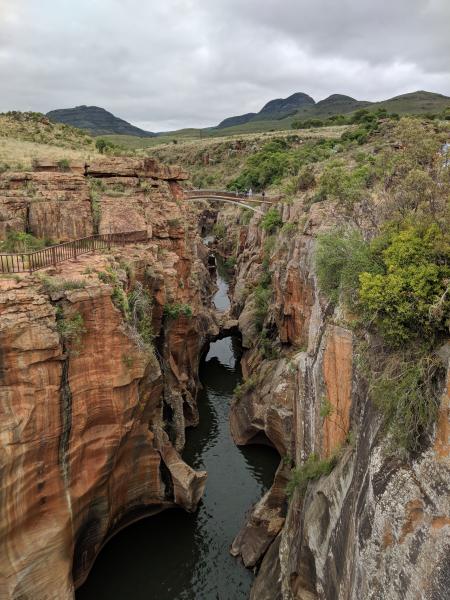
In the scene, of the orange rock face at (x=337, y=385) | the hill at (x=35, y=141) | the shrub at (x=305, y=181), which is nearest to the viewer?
the orange rock face at (x=337, y=385)

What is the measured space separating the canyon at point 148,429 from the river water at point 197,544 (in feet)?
2.05

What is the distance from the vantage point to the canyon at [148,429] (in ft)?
32.3

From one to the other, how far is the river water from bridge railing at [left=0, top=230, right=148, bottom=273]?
11.4 metres

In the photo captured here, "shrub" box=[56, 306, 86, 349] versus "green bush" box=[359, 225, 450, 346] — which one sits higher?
A: "green bush" box=[359, 225, 450, 346]

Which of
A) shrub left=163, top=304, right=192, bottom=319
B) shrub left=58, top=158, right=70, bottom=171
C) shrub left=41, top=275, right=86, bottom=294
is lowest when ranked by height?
shrub left=163, top=304, right=192, bottom=319

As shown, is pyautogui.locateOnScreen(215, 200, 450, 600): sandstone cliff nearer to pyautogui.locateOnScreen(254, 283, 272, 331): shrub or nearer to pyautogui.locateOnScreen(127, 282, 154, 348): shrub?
pyautogui.locateOnScreen(254, 283, 272, 331): shrub

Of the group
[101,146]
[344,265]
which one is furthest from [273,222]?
[344,265]

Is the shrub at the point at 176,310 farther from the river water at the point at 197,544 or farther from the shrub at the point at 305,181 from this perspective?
the shrub at the point at 305,181

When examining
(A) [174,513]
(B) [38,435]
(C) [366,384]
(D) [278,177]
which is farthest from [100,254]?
(D) [278,177]

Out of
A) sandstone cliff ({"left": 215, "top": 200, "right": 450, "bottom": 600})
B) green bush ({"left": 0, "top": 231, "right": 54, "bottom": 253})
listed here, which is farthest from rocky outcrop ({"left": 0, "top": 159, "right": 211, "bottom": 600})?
sandstone cliff ({"left": 215, "top": 200, "right": 450, "bottom": 600})

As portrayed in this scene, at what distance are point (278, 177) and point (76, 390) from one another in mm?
57998

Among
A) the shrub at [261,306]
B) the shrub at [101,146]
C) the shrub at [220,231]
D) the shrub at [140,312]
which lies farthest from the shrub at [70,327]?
the shrub at [220,231]

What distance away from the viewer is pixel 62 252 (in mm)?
20234

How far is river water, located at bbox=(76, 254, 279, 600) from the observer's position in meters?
18.7
